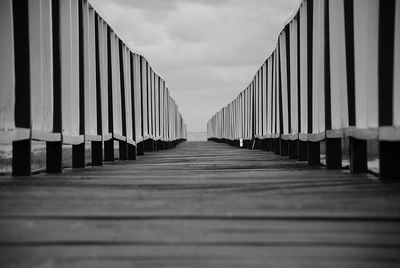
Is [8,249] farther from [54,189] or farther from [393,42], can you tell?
[393,42]

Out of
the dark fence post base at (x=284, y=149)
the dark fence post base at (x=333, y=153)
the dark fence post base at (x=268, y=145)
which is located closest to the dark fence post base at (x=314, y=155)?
the dark fence post base at (x=333, y=153)

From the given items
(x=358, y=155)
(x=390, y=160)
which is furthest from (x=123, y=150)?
(x=390, y=160)

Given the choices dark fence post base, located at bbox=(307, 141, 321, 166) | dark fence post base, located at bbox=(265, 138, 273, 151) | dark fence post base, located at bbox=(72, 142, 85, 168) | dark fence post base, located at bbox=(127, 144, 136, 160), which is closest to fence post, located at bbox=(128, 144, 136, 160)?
dark fence post base, located at bbox=(127, 144, 136, 160)

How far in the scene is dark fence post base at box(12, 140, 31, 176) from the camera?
460 cm

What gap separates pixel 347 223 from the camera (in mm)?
2154

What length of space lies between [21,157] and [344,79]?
2.49 meters

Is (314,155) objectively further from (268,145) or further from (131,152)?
(268,145)

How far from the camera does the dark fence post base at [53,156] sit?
213 inches

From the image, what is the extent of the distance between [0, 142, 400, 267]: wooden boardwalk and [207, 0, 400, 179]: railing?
0.52m

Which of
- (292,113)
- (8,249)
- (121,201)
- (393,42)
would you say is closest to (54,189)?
(121,201)

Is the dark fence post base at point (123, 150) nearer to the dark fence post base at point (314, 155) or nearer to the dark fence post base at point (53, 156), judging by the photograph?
the dark fence post base at point (314, 155)

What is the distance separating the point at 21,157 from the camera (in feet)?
15.3

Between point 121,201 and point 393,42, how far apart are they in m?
1.74

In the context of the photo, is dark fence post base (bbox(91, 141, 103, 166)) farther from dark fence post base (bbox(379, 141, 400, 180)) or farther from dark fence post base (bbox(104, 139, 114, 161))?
dark fence post base (bbox(379, 141, 400, 180))
